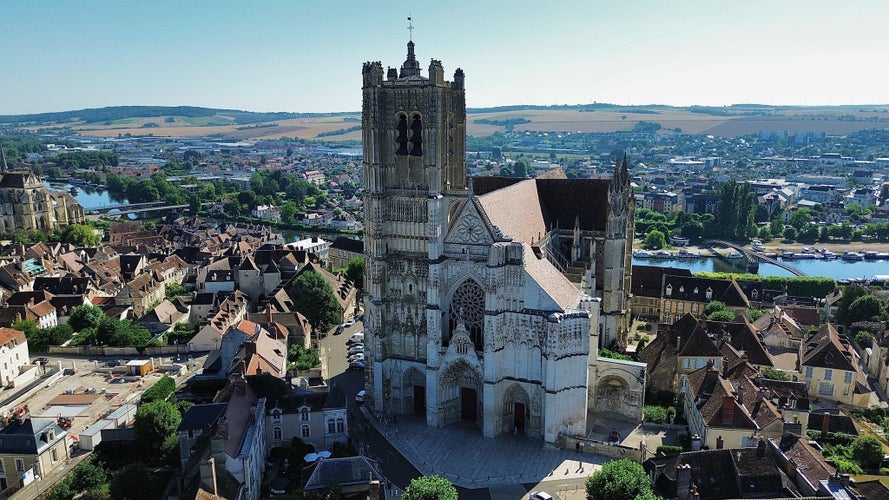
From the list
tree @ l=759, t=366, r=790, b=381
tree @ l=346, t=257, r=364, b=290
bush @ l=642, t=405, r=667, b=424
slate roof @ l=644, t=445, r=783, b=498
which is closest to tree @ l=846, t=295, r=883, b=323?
tree @ l=759, t=366, r=790, b=381

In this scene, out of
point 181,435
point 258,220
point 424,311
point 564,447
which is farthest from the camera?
point 258,220

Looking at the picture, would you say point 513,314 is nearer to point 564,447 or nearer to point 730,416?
point 564,447

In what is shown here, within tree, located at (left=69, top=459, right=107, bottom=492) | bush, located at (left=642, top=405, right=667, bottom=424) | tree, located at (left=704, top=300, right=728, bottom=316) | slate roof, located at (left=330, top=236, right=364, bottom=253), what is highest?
slate roof, located at (left=330, top=236, right=364, bottom=253)

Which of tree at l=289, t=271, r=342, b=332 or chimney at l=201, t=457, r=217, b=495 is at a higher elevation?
chimney at l=201, t=457, r=217, b=495

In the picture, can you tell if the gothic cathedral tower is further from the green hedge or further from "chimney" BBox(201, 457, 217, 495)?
the green hedge

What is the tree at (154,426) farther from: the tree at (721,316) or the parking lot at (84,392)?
the tree at (721,316)

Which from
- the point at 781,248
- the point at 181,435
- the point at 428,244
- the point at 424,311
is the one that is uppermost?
the point at 428,244

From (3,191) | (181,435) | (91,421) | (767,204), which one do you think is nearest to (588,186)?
(181,435)
